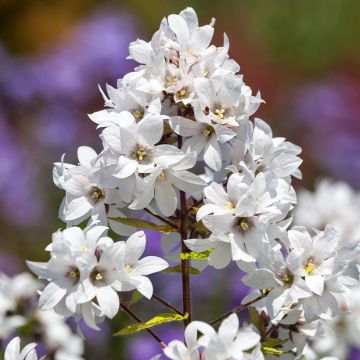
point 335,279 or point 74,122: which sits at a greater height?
point 335,279

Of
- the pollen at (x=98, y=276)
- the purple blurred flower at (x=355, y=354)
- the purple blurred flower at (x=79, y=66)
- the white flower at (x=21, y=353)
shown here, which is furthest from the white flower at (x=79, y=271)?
the purple blurred flower at (x=79, y=66)

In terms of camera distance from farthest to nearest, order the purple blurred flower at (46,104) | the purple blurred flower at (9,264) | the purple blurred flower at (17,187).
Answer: the purple blurred flower at (46,104)
the purple blurred flower at (17,187)
the purple blurred flower at (9,264)

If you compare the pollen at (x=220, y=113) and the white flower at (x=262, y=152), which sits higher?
the pollen at (x=220, y=113)

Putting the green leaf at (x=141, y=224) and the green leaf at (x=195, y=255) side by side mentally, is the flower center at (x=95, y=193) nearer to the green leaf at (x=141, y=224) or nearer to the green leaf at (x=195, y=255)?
the green leaf at (x=141, y=224)

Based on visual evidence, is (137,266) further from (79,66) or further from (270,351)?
(79,66)

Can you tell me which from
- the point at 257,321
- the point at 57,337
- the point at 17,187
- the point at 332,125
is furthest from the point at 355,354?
the point at 332,125

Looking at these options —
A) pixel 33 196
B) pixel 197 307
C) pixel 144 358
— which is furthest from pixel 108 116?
pixel 33 196

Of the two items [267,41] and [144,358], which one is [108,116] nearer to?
[144,358]

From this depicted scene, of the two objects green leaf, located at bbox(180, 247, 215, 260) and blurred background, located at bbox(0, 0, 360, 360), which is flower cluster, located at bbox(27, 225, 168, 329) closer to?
green leaf, located at bbox(180, 247, 215, 260)
